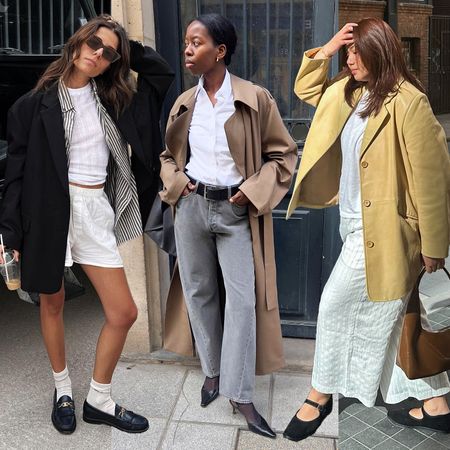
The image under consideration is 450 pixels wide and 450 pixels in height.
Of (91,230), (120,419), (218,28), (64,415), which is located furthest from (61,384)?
(218,28)

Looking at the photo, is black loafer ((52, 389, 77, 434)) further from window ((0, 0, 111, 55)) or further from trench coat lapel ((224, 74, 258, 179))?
→ window ((0, 0, 111, 55))

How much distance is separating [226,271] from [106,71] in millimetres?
1049

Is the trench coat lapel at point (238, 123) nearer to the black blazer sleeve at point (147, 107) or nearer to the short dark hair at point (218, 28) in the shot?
the short dark hair at point (218, 28)

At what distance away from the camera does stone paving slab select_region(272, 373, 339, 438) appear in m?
2.98

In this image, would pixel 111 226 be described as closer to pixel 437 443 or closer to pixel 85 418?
pixel 85 418

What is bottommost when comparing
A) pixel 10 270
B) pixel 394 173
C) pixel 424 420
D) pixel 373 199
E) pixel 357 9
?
pixel 424 420

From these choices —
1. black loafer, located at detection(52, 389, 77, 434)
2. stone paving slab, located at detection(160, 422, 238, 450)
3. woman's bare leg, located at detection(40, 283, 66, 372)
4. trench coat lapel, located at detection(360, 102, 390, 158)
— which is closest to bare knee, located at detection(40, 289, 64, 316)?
woman's bare leg, located at detection(40, 283, 66, 372)

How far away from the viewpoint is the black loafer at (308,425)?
9.73 feet

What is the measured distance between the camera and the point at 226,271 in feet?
9.78

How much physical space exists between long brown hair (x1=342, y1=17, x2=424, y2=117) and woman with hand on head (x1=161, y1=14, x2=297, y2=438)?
590 millimetres

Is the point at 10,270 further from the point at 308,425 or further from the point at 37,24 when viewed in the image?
the point at 37,24

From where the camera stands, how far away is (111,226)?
9.55ft

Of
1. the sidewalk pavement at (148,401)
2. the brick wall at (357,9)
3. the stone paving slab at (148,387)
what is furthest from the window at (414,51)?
the stone paving slab at (148,387)

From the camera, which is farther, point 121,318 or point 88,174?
point 121,318
